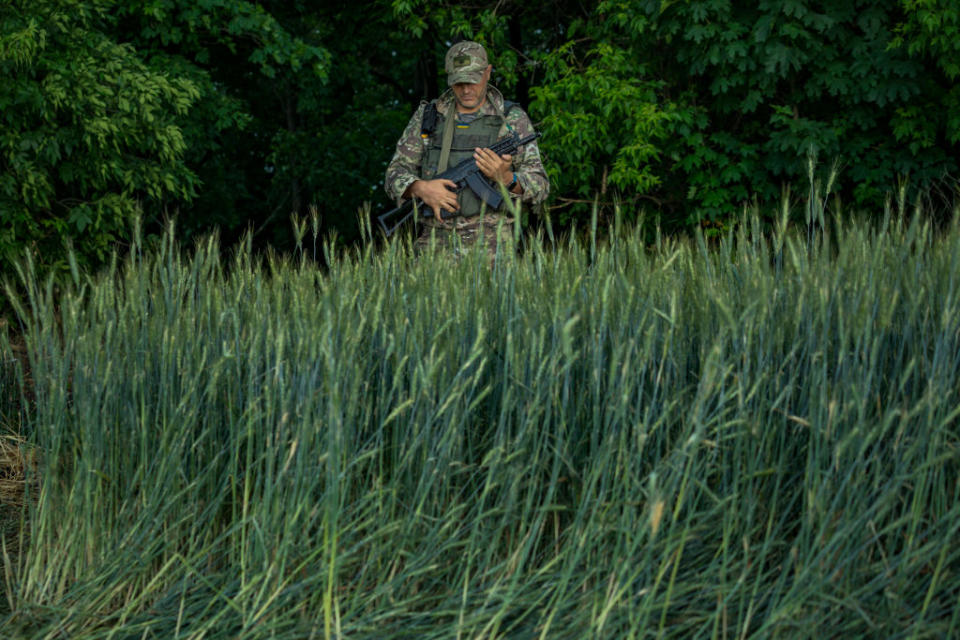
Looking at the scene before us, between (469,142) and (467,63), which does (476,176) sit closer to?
(469,142)

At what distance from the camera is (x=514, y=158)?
4441 millimetres

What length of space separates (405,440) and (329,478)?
7.5 inches

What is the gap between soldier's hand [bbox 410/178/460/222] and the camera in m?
4.28

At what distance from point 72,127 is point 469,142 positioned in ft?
10.1

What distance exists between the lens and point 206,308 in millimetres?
2711

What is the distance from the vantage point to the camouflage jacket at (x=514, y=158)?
4.36 metres

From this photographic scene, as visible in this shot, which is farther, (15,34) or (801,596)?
(15,34)

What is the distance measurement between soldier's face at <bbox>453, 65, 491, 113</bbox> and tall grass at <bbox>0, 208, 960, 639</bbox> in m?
2.03

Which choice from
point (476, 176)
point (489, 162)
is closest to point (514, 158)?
point (476, 176)

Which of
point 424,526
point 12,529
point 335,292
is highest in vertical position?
point 335,292

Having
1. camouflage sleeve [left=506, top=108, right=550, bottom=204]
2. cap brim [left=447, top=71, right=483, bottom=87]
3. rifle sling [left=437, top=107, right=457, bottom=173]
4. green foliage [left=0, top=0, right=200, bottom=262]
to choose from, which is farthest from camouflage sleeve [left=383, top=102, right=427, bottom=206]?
green foliage [left=0, top=0, right=200, bottom=262]

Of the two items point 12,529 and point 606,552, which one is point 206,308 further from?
point 606,552

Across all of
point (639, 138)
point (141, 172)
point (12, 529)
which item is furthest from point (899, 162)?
point (12, 529)

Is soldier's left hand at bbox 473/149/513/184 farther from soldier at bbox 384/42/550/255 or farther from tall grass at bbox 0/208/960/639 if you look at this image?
tall grass at bbox 0/208/960/639
